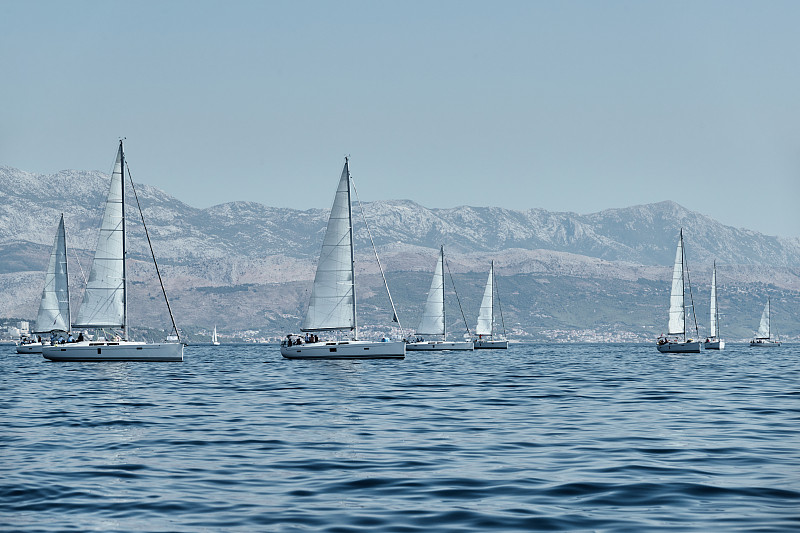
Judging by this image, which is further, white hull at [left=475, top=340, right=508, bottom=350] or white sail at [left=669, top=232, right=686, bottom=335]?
white hull at [left=475, top=340, right=508, bottom=350]

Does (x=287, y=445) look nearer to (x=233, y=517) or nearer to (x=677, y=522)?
(x=233, y=517)

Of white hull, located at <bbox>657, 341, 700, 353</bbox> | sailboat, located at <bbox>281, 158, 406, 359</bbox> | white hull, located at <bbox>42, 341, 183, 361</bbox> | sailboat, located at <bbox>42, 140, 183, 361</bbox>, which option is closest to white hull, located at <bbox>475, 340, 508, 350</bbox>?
white hull, located at <bbox>657, 341, 700, 353</bbox>

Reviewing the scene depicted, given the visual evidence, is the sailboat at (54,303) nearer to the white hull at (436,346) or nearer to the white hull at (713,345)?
the white hull at (436,346)

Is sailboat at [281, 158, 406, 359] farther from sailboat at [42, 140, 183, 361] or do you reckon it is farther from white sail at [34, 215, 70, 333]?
white sail at [34, 215, 70, 333]

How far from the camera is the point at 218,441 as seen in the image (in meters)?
28.1

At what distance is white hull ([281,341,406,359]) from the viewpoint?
9206cm

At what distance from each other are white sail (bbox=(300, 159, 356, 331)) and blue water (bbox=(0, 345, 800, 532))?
4882 centimetres

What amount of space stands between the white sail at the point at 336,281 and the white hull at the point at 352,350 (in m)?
2.03

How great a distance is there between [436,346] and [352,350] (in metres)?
61.4

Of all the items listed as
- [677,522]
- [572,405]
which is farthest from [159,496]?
[572,405]

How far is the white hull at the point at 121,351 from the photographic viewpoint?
8338 centimetres

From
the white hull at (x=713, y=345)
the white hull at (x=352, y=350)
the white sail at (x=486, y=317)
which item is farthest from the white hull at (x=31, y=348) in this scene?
the white hull at (x=713, y=345)

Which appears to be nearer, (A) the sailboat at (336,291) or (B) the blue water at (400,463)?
(B) the blue water at (400,463)

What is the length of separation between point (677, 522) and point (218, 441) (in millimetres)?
15014
